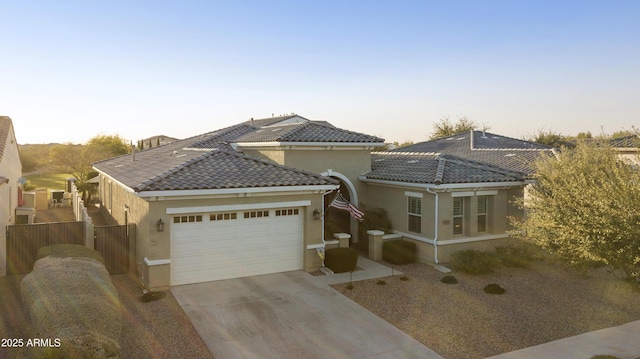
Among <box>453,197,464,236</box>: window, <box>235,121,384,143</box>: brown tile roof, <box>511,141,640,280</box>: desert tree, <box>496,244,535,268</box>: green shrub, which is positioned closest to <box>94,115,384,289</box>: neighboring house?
<box>235,121,384,143</box>: brown tile roof

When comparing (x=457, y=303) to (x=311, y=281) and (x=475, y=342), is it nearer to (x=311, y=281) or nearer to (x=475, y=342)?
(x=475, y=342)

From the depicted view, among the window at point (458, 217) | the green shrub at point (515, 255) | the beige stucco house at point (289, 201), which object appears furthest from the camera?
the window at point (458, 217)

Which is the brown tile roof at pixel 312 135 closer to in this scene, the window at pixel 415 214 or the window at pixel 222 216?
the window at pixel 415 214

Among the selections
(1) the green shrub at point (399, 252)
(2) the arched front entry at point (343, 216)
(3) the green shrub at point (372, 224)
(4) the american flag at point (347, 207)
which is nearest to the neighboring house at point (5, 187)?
(4) the american flag at point (347, 207)

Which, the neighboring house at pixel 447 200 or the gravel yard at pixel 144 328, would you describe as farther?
the neighboring house at pixel 447 200

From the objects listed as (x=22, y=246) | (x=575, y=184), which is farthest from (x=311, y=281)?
(x=22, y=246)

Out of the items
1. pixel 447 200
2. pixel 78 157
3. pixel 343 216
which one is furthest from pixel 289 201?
pixel 78 157

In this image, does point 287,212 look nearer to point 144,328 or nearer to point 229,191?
point 229,191

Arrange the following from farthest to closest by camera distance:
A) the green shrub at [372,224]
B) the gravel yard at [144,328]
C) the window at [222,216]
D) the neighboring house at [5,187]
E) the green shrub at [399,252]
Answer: the green shrub at [372,224] < the green shrub at [399,252] < the neighboring house at [5,187] < the window at [222,216] < the gravel yard at [144,328]
